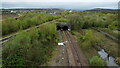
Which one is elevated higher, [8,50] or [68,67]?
[8,50]

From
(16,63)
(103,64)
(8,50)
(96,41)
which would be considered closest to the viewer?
(16,63)

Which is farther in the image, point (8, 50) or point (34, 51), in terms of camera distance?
point (34, 51)

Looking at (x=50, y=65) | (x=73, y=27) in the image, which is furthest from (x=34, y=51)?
(x=73, y=27)

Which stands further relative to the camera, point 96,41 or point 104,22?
point 104,22

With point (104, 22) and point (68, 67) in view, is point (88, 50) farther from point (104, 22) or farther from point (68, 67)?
point (104, 22)

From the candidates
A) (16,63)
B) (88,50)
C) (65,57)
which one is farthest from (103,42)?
(16,63)

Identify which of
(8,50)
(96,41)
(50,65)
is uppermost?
(8,50)

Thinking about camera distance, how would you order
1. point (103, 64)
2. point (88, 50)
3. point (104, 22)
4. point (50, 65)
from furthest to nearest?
point (104, 22) → point (88, 50) → point (50, 65) → point (103, 64)

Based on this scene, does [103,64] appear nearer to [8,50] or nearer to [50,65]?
[50,65]

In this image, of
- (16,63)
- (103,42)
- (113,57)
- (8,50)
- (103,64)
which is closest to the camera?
(16,63)
